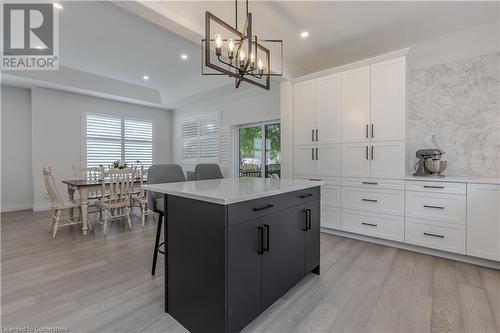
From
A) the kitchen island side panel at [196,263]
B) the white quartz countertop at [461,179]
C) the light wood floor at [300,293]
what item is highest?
the white quartz countertop at [461,179]

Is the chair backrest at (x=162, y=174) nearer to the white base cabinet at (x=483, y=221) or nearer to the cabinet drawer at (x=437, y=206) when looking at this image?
the cabinet drawer at (x=437, y=206)

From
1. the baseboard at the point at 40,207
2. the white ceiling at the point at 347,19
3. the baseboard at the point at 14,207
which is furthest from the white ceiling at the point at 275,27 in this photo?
the baseboard at the point at 14,207

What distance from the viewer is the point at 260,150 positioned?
5.28 metres

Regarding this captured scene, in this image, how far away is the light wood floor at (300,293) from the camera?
1607 millimetres

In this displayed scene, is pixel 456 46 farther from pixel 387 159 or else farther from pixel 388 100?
pixel 387 159

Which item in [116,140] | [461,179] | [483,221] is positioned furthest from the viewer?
[116,140]

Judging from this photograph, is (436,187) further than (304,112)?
No

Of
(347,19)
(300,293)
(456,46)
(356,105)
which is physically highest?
(347,19)

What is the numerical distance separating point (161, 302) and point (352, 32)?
12.4ft

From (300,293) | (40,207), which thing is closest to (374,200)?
(300,293)

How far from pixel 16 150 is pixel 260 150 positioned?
17.8ft

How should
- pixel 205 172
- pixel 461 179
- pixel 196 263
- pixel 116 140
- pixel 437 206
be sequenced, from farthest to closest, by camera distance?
pixel 116 140 → pixel 205 172 → pixel 437 206 → pixel 461 179 → pixel 196 263

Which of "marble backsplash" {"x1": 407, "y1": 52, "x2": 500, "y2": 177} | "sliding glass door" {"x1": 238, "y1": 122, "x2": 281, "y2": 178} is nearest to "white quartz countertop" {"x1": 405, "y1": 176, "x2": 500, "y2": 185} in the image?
"marble backsplash" {"x1": 407, "y1": 52, "x2": 500, "y2": 177}

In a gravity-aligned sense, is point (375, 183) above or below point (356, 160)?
below
